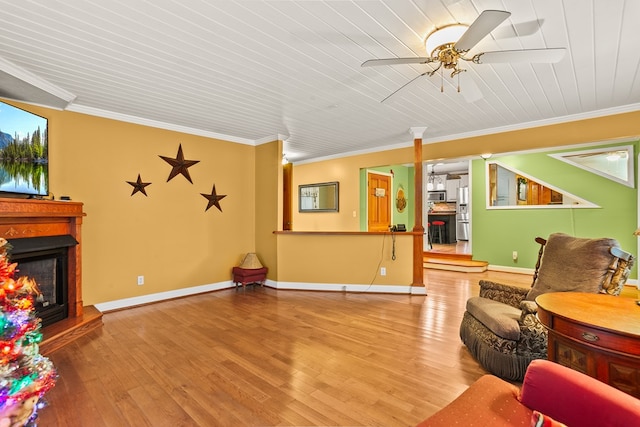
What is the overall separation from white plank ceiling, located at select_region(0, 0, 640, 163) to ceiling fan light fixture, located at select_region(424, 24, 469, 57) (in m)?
0.05

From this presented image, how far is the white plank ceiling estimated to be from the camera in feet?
6.52

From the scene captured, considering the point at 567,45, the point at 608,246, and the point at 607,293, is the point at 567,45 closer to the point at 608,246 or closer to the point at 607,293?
the point at 608,246

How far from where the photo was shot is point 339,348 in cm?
271

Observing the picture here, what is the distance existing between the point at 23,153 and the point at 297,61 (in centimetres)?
272

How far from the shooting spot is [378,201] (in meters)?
7.42

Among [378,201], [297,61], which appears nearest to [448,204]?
[378,201]

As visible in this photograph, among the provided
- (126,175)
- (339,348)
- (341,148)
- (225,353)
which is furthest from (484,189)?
(126,175)

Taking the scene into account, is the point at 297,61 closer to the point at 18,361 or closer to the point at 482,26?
the point at 482,26

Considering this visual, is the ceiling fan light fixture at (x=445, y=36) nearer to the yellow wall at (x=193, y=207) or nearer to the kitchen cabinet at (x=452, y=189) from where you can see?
the yellow wall at (x=193, y=207)

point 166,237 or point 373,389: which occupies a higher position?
point 166,237

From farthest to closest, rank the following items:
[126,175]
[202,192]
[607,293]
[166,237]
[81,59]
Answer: [202,192] → [166,237] → [126,175] → [81,59] → [607,293]

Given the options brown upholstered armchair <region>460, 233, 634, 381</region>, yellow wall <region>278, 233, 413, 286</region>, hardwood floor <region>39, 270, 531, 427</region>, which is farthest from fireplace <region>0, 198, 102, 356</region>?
brown upholstered armchair <region>460, 233, 634, 381</region>

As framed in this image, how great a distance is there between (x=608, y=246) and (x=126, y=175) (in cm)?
493

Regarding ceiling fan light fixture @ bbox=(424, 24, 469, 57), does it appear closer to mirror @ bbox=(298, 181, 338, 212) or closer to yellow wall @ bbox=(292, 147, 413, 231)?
yellow wall @ bbox=(292, 147, 413, 231)
